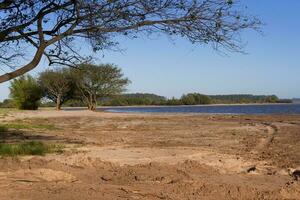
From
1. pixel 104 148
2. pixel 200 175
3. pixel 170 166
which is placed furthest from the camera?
pixel 104 148

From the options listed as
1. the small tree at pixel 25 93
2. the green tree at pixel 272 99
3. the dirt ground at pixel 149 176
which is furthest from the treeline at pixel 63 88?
the green tree at pixel 272 99

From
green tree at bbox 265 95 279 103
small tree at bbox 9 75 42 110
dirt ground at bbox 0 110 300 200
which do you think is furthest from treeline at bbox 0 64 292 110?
green tree at bbox 265 95 279 103

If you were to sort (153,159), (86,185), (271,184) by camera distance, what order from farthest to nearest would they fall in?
(153,159)
(271,184)
(86,185)

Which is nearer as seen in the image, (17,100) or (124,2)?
(124,2)

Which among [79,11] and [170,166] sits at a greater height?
[79,11]

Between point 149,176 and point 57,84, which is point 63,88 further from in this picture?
point 149,176

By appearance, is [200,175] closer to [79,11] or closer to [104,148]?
[79,11]

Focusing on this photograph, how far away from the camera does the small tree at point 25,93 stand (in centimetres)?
6719

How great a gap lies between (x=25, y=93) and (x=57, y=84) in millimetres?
6087

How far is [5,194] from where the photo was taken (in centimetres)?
795

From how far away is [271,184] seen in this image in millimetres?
9977

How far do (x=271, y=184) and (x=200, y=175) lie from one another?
1.48 meters

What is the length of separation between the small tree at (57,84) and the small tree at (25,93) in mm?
3121

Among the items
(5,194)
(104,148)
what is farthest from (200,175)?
(104,148)
